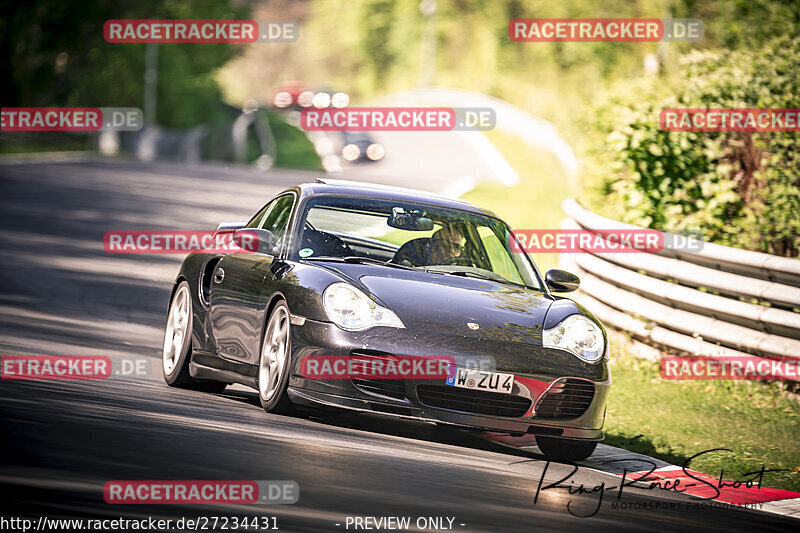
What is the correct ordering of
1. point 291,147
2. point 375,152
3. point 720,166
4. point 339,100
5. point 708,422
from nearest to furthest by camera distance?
point 708,422
point 720,166
point 375,152
point 291,147
point 339,100

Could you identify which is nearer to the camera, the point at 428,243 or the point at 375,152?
the point at 428,243

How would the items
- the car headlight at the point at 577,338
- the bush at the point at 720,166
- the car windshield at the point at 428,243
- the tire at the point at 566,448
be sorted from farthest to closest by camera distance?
the bush at the point at 720,166 < the car windshield at the point at 428,243 < the tire at the point at 566,448 < the car headlight at the point at 577,338

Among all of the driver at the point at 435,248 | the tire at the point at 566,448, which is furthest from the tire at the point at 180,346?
the tire at the point at 566,448

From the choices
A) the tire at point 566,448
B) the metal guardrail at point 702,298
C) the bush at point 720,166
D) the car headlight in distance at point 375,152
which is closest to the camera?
the tire at point 566,448

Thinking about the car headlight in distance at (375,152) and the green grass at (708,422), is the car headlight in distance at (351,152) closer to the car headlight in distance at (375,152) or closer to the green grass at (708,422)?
the car headlight in distance at (375,152)

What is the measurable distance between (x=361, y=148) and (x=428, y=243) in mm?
50518

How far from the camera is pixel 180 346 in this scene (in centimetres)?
1023

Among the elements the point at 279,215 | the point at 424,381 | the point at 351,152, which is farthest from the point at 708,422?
the point at 351,152

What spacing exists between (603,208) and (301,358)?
34.0 ft

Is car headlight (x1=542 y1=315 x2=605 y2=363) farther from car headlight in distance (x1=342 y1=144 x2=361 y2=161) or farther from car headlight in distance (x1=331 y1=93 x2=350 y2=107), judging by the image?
car headlight in distance (x1=331 y1=93 x2=350 y2=107)

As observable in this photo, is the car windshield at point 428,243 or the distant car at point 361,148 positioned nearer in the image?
the car windshield at point 428,243

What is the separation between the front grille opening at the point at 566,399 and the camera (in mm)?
8375

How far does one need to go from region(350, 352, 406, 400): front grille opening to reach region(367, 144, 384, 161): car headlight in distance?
5113cm

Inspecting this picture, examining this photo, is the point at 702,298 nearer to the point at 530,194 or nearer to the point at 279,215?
the point at 279,215
